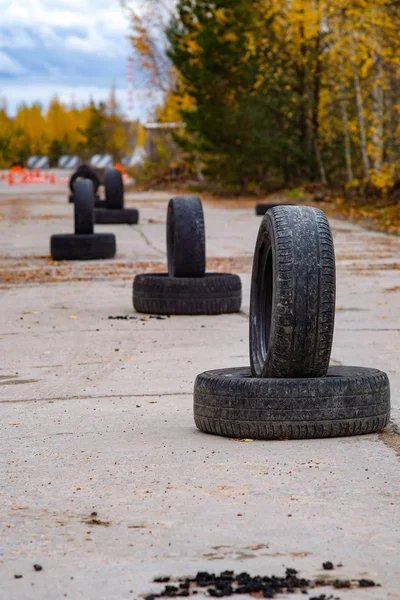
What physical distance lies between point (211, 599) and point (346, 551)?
22.5 inches

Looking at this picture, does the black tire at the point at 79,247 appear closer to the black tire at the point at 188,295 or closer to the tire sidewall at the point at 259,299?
the black tire at the point at 188,295

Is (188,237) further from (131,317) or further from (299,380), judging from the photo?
(299,380)

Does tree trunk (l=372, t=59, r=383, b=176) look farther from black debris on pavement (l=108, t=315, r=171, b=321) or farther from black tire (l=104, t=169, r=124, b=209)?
black debris on pavement (l=108, t=315, r=171, b=321)

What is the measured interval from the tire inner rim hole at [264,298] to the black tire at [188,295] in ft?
12.6

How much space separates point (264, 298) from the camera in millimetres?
6375

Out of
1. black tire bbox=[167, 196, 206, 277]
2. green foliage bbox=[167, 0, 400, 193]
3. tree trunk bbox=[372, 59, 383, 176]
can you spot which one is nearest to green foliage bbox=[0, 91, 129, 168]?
green foliage bbox=[167, 0, 400, 193]

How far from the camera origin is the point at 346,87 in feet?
100

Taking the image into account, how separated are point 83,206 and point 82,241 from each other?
67 cm

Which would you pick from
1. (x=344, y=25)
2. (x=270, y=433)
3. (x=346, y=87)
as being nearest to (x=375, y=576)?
(x=270, y=433)

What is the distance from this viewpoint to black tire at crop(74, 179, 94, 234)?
16234 millimetres

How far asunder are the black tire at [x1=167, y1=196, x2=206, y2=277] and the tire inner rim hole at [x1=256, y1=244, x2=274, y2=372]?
410cm

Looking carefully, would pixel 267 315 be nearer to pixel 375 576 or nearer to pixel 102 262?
pixel 375 576

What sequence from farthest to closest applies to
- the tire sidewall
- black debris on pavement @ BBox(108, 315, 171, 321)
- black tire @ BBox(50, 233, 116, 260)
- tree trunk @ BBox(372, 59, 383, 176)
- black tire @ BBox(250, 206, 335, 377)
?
tree trunk @ BBox(372, 59, 383, 176), black tire @ BBox(50, 233, 116, 260), black debris on pavement @ BBox(108, 315, 171, 321), the tire sidewall, black tire @ BBox(250, 206, 335, 377)

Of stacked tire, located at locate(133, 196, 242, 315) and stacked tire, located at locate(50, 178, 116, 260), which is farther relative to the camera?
stacked tire, located at locate(50, 178, 116, 260)
